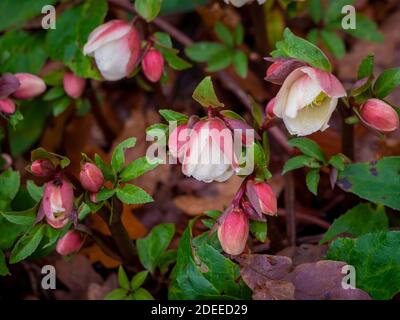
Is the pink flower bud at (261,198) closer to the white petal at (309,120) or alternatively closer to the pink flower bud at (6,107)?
the white petal at (309,120)

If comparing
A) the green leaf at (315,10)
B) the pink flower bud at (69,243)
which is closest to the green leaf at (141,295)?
the pink flower bud at (69,243)

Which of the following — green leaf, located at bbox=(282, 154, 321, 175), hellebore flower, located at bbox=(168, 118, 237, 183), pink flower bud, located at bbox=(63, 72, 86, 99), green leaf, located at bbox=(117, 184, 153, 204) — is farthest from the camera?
pink flower bud, located at bbox=(63, 72, 86, 99)

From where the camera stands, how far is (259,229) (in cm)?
117

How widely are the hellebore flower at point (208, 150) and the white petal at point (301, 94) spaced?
104 millimetres

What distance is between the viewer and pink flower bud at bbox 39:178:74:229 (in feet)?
3.63

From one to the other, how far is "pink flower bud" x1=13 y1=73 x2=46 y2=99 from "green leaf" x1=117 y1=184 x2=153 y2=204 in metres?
0.38

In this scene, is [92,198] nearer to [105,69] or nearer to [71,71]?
[105,69]

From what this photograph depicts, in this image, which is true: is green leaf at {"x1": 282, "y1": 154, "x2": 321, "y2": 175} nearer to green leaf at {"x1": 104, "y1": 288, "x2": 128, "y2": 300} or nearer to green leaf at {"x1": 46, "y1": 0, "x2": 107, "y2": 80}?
green leaf at {"x1": 104, "y1": 288, "x2": 128, "y2": 300}

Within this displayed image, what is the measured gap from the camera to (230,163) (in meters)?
1.05

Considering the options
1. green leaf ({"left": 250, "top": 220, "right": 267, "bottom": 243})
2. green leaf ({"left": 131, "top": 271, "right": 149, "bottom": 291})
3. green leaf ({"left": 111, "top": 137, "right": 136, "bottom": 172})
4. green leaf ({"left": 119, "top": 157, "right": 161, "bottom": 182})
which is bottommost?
green leaf ({"left": 131, "top": 271, "right": 149, "bottom": 291})

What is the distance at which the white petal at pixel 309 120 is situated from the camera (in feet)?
3.62

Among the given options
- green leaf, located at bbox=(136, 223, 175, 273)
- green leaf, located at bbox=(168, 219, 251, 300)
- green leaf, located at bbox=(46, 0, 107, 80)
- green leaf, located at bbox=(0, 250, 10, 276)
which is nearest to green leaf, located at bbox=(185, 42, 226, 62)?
green leaf, located at bbox=(46, 0, 107, 80)
